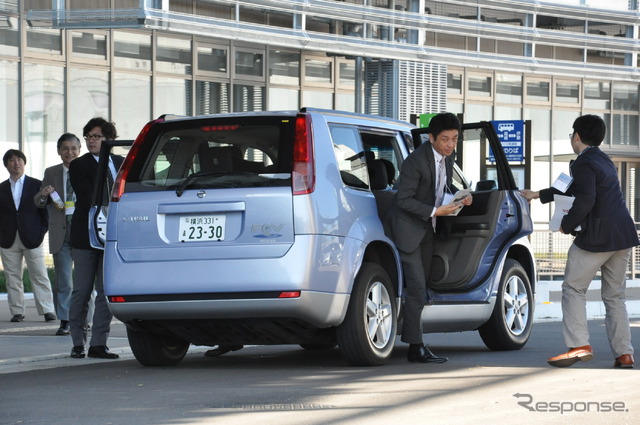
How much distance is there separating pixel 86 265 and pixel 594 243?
4.04 m

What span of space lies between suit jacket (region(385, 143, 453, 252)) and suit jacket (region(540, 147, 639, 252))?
95 centimetres

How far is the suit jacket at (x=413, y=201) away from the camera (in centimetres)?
1049

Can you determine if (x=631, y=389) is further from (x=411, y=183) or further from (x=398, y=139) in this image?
(x=398, y=139)

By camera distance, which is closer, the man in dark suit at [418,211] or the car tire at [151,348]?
the man in dark suit at [418,211]

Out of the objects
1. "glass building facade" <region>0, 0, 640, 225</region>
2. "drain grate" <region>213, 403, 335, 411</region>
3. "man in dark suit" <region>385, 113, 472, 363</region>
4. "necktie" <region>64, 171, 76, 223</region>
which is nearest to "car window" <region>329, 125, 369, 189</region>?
"man in dark suit" <region>385, 113, 472, 363</region>


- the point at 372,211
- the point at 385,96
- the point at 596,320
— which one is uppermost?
the point at 385,96

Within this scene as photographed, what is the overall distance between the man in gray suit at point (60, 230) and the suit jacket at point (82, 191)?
7.42 ft

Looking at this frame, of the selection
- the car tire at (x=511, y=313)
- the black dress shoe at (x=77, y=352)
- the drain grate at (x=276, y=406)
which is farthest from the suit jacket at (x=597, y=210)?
the black dress shoe at (x=77, y=352)

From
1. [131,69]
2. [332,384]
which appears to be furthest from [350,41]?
[332,384]

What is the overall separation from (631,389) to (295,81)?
20329 mm

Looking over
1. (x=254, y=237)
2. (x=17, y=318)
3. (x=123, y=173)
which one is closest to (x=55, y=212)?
(x=17, y=318)

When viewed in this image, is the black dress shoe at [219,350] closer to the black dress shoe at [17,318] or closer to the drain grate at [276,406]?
the drain grate at [276,406]

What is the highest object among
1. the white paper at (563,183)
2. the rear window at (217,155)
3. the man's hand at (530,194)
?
the rear window at (217,155)

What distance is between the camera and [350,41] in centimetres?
2639
